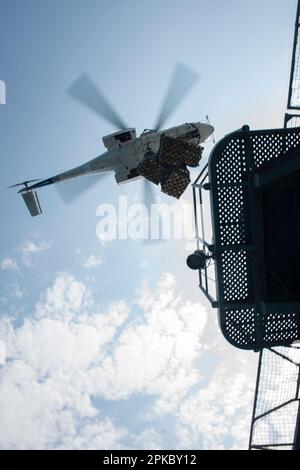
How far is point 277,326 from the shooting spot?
6.22m

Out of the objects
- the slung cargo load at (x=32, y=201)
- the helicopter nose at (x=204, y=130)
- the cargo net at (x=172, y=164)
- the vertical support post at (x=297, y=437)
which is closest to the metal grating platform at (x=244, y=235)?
the vertical support post at (x=297, y=437)

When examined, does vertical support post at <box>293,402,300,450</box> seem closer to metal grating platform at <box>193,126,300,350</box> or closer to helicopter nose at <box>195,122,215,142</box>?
metal grating platform at <box>193,126,300,350</box>

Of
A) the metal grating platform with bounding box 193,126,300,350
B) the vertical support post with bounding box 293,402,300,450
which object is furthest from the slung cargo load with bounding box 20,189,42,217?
the vertical support post with bounding box 293,402,300,450

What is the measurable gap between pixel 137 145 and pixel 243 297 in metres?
15.8

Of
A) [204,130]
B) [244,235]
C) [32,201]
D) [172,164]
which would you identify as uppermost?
[204,130]

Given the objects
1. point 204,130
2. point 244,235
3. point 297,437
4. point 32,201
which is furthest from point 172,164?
point 32,201

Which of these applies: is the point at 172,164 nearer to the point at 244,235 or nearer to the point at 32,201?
the point at 244,235

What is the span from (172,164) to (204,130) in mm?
8845

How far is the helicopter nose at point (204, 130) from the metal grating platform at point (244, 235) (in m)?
15.7

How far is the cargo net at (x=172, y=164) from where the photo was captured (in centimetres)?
1310

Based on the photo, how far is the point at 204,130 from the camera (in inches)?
824

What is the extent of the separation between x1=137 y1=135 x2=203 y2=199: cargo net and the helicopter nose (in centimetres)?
788
